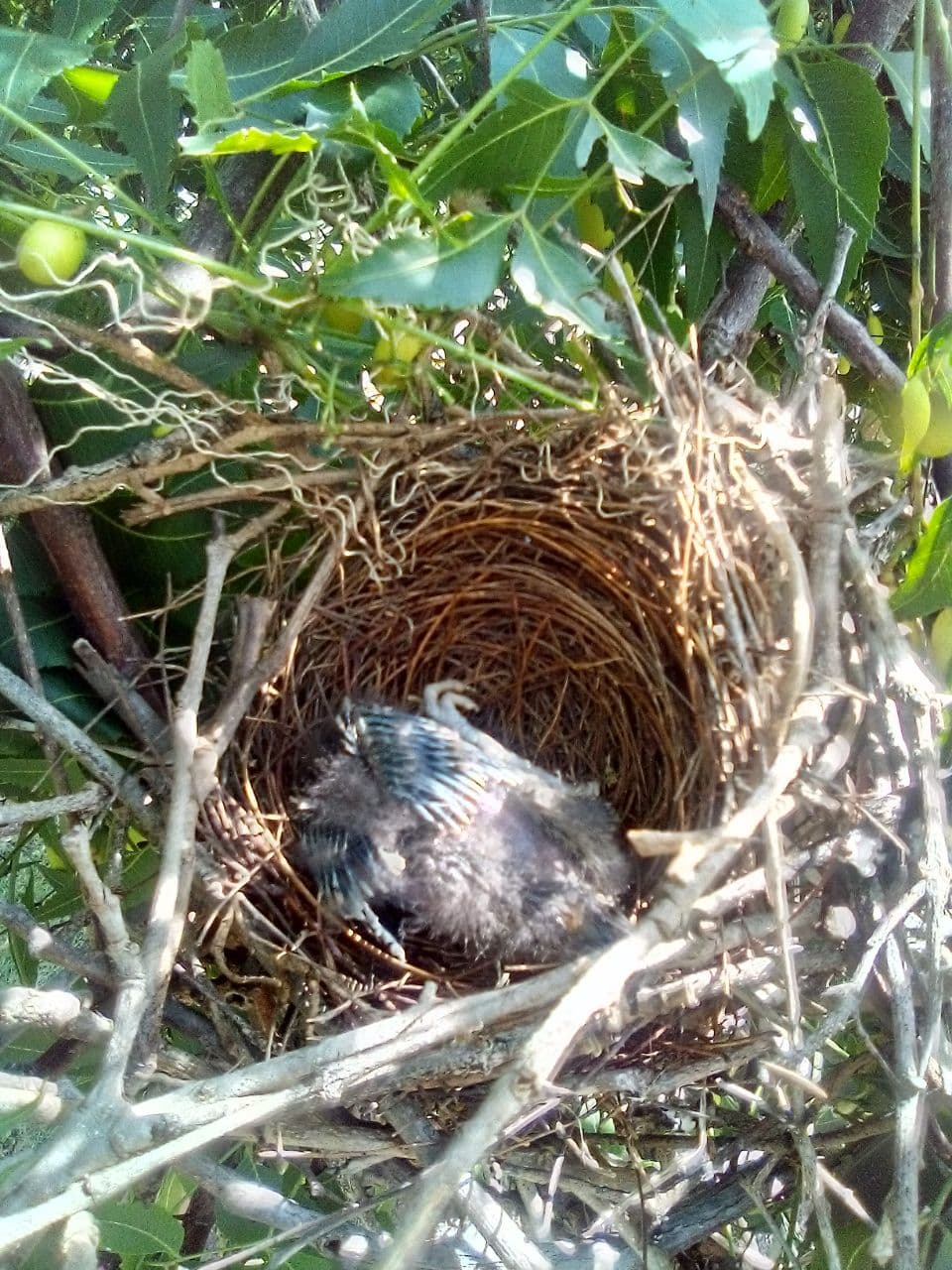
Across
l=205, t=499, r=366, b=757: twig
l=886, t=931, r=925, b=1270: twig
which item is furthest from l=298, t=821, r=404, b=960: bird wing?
l=886, t=931, r=925, b=1270: twig

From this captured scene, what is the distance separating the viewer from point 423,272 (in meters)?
0.75

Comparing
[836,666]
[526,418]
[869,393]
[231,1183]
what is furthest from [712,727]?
[231,1183]

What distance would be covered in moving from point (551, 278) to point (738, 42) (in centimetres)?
21

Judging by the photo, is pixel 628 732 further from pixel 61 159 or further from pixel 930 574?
pixel 61 159

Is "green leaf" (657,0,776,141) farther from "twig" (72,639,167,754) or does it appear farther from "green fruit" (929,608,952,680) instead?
"twig" (72,639,167,754)

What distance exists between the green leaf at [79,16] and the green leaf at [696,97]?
0.52m

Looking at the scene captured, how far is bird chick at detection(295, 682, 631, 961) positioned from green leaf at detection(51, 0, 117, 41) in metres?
0.74

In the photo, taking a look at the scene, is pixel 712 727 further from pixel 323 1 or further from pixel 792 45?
pixel 323 1

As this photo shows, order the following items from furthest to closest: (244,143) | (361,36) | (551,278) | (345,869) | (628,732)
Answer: (628,732) < (345,869) < (361,36) < (551,278) < (244,143)

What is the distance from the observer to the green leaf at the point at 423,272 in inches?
29.1

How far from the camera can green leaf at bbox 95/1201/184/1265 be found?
91 centimetres

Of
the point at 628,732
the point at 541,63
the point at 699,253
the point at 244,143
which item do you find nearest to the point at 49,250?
the point at 244,143

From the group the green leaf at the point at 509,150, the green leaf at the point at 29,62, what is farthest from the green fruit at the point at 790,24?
the green leaf at the point at 29,62

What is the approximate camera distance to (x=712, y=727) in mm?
1053
